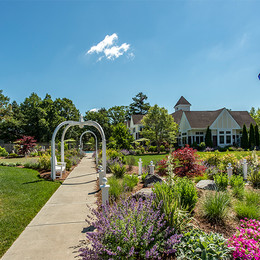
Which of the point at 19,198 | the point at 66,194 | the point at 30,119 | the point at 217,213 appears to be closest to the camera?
the point at 217,213

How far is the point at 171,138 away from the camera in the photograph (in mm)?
28719

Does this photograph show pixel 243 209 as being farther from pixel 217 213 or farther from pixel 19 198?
pixel 19 198

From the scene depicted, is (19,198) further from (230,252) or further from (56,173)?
(230,252)

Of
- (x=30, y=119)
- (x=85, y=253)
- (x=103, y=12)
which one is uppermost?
(x=103, y=12)

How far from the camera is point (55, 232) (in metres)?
3.94

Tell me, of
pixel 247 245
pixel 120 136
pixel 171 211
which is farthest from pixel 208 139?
pixel 247 245

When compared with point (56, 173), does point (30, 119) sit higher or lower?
higher

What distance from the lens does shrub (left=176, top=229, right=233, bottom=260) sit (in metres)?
2.65

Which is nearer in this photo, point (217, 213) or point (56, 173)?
point (217, 213)

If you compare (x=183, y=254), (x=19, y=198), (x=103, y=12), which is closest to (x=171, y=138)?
(x=103, y=12)

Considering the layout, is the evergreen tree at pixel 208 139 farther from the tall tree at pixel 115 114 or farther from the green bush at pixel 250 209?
the green bush at pixel 250 209

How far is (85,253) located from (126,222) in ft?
2.31

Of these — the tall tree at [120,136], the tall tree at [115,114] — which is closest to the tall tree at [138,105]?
the tall tree at [115,114]

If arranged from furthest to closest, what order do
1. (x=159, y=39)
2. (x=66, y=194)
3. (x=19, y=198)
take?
(x=159, y=39) < (x=66, y=194) < (x=19, y=198)
